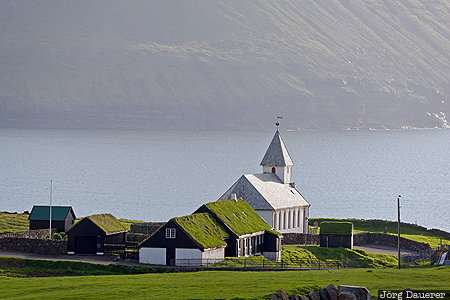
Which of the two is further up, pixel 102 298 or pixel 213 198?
pixel 213 198

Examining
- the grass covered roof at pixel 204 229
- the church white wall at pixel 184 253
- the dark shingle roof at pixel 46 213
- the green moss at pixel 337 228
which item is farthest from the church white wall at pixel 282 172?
the church white wall at pixel 184 253

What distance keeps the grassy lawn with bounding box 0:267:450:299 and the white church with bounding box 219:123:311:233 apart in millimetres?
33175

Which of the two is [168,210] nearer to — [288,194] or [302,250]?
[288,194]

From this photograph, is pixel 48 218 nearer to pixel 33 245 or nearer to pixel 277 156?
pixel 33 245

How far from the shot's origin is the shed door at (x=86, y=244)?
251ft

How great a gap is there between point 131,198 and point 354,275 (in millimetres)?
137392

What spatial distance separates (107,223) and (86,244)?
3440 mm

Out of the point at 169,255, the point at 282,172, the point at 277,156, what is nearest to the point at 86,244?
the point at 169,255

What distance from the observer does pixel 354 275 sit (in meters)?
50.1

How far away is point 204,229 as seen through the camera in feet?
240

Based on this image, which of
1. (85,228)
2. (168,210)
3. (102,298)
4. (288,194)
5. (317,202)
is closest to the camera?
(102,298)

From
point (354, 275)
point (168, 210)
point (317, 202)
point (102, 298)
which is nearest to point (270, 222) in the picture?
point (354, 275)

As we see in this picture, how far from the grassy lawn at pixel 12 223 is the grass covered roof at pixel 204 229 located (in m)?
24.3

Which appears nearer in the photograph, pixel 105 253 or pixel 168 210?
pixel 105 253
